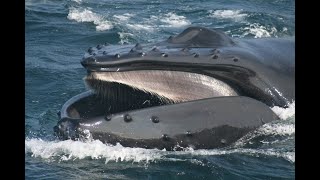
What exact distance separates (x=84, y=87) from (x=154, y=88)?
5.57 meters

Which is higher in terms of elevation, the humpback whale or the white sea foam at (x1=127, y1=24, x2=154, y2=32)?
the white sea foam at (x1=127, y1=24, x2=154, y2=32)

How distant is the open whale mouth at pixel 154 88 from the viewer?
6.73 metres

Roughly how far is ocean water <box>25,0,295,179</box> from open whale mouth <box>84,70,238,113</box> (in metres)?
0.60

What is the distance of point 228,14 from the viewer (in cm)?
2298

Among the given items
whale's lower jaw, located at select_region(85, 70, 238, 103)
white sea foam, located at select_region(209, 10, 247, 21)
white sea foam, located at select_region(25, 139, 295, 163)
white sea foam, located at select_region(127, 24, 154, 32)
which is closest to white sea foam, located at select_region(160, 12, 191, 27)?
white sea foam, located at select_region(127, 24, 154, 32)

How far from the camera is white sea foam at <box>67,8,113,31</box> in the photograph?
20459mm

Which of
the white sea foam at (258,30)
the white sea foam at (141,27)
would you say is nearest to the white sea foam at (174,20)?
the white sea foam at (141,27)

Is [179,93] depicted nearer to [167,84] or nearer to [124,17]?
[167,84]

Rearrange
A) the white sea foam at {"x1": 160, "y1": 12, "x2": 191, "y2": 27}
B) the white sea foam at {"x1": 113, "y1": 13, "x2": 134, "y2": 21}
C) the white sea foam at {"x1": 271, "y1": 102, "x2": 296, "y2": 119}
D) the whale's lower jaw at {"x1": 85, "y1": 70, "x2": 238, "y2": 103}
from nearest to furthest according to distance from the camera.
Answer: the whale's lower jaw at {"x1": 85, "y1": 70, "x2": 238, "y2": 103}
the white sea foam at {"x1": 271, "y1": 102, "x2": 296, "y2": 119}
the white sea foam at {"x1": 160, "y1": 12, "x2": 191, "y2": 27}
the white sea foam at {"x1": 113, "y1": 13, "x2": 134, "y2": 21}

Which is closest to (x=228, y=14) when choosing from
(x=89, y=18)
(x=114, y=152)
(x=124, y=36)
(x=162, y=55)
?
(x=89, y=18)

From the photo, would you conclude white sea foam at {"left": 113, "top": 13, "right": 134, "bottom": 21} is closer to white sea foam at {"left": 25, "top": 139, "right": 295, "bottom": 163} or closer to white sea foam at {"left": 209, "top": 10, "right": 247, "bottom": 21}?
white sea foam at {"left": 209, "top": 10, "right": 247, "bottom": 21}

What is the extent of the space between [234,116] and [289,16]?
17660 millimetres
